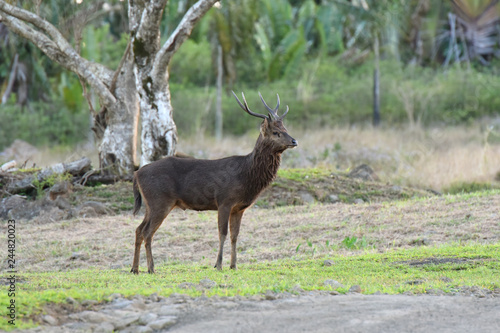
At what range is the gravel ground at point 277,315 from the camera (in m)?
5.59

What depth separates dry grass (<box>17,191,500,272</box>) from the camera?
34.9 feet

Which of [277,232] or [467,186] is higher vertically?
[467,186]

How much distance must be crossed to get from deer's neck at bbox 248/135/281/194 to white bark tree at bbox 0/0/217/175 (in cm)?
632

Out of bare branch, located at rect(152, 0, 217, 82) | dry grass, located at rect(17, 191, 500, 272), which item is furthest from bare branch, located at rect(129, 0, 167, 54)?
dry grass, located at rect(17, 191, 500, 272)

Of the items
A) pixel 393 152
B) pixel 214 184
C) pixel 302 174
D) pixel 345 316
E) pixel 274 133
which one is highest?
pixel 274 133

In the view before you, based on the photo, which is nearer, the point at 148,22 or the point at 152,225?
the point at 152,225

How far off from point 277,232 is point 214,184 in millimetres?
3477

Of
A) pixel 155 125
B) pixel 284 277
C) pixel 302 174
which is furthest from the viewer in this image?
pixel 302 174

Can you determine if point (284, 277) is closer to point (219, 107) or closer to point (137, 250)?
point (137, 250)

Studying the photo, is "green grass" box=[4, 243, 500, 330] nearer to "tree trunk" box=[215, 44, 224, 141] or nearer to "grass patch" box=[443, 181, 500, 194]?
"grass patch" box=[443, 181, 500, 194]

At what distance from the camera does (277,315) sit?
5848mm

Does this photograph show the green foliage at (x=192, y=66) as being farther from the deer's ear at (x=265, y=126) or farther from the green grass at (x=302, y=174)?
the deer's ear at (x=265, y=126)

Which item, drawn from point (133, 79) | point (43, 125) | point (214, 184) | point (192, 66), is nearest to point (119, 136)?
point (133, 79)

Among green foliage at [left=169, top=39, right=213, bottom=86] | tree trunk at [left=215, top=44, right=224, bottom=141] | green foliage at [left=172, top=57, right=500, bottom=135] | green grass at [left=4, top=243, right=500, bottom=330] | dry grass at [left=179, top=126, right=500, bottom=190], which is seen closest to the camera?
green grass at [left=4, top=243, right=500, bottom=330]
